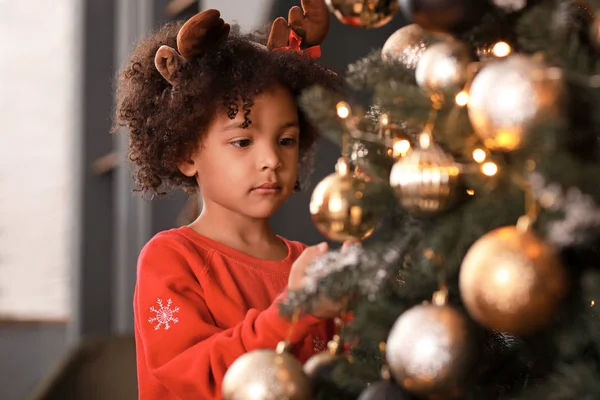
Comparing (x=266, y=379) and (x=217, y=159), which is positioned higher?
(x=266, y=379)

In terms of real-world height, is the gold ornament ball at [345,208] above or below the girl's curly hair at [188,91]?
above

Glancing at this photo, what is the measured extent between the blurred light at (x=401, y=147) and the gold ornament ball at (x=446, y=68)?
6 cm

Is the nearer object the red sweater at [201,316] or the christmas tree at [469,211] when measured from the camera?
the christmas tree at [469,211]

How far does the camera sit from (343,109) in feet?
2.26

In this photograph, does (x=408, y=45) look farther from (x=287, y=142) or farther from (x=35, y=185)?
(x=35, y=185)

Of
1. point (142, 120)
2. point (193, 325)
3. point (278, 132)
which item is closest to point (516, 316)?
point (193, 325)

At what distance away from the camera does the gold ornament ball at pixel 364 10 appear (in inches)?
27.0

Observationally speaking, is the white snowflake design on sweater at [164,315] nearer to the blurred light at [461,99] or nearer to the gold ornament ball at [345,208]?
the gold ornament ball at [345,208]

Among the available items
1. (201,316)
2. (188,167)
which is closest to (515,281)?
(201,316)

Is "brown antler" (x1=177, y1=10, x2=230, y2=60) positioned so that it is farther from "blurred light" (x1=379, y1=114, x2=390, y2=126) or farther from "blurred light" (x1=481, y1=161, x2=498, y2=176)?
"blurred light" (x1=481, y1=161, x2=498, y2=176)

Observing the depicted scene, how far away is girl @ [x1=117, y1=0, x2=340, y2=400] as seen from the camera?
3.34 feet

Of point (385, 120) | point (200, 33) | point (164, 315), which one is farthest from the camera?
point (200, 33)

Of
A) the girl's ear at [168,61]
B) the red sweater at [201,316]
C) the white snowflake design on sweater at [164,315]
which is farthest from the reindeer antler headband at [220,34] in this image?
the white snowflake design on sweater at [164,315]

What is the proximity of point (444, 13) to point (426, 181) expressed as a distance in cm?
13
